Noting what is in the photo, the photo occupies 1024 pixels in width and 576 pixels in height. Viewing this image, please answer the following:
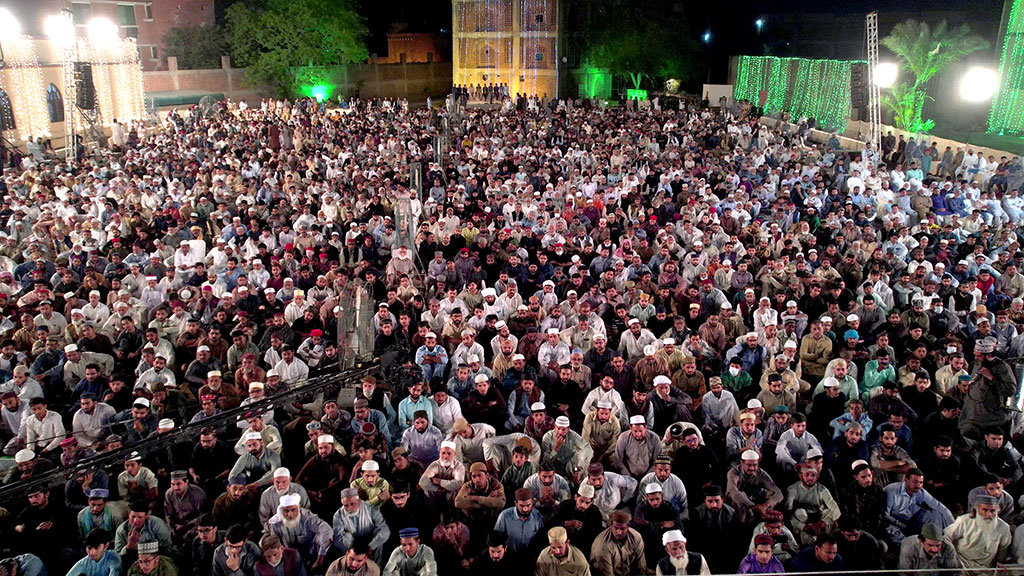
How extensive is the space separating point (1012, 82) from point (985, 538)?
1970 centimetres

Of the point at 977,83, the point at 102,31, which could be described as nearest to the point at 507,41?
the point at 102,31

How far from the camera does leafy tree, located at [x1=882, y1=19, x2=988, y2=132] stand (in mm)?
21875

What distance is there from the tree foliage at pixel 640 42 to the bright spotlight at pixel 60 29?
22.4m

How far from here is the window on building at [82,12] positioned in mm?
32531

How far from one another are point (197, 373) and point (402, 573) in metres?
3.78

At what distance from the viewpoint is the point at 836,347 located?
8.22 meters

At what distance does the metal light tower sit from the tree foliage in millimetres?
18313

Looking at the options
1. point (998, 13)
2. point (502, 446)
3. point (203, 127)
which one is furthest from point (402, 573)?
point (998, 13)

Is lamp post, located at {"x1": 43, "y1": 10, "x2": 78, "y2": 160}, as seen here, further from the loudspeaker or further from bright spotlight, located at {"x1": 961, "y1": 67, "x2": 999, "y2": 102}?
bright spotlight, located at {"x1": 961, "y1": 67, "x2": 999, "y2": 102}

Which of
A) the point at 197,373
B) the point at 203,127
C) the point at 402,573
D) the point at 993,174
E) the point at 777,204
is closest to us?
the point at 402,573

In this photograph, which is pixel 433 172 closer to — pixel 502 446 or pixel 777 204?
pixel 777 204

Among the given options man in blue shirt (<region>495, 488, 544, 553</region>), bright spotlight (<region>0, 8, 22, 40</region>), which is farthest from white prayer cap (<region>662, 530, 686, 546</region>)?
bright spotlight (<region>0, 8, 22, 40</region>)

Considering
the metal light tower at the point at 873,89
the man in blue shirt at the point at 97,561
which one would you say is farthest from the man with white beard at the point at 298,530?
the metal light tower at the point at 873,89

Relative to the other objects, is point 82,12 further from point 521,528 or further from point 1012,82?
point 521,528
